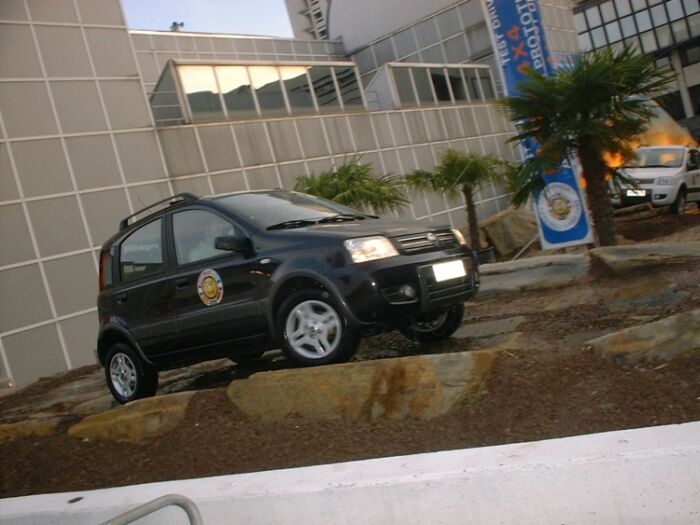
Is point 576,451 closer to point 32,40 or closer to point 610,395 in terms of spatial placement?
point 610,395

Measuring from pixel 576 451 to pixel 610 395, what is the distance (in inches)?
45.4

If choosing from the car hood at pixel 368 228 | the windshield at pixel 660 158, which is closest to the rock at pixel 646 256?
the car hood at pixel 368 228

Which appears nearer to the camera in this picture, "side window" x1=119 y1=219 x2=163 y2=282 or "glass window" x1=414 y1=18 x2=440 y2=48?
"side window" x1=119 y1=219 x2=163 y2=282

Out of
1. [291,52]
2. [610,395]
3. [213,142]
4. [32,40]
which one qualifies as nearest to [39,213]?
[32,40]

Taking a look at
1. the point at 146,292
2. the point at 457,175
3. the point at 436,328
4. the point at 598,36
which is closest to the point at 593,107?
the point at 436,328

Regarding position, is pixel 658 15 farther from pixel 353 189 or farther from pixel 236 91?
pixel 353 189

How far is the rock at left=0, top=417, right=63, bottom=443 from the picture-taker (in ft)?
19.9

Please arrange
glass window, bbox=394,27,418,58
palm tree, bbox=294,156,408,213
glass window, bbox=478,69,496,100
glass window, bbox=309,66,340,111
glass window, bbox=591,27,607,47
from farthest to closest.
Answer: glass window, bbox=591,27,607,47
glass window, bbox=394,27,418,58
glass window, bbox=478,69,496,100
glass window, bbox=309,66,340,111
palm tree, bbox=294,156,408,213

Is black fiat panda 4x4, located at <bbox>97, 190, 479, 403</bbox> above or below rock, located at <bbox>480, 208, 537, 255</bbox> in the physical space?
above

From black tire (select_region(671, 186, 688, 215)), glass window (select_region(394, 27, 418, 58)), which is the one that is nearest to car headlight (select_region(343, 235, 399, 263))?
black tire (select_region(671, 186, 688, 215))

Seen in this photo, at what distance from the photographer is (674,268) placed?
7.66m

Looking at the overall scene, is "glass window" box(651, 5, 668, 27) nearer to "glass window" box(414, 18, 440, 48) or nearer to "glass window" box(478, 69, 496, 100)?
"glass window" box(414, 18, 440, 48)

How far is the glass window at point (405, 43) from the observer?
35.0 m

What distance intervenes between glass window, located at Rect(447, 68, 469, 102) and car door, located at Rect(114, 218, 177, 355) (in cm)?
2335
